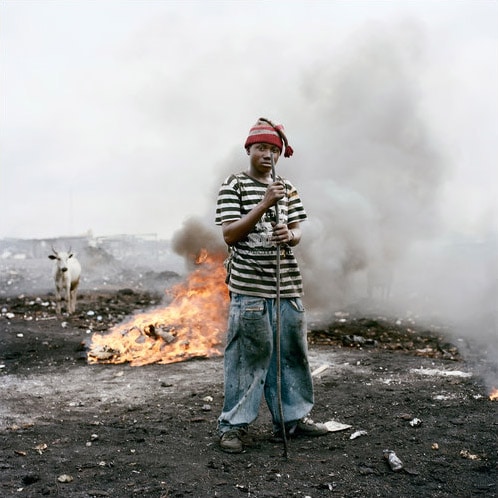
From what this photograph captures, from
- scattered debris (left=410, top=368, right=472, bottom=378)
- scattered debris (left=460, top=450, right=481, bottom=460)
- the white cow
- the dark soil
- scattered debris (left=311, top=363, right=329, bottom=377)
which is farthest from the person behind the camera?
the white cow

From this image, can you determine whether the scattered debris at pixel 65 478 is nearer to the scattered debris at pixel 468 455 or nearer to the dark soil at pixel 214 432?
the dark soil at pixel 214 432

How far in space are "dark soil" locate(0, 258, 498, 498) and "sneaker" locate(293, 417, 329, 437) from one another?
0.26 feet

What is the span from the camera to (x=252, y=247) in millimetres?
3666

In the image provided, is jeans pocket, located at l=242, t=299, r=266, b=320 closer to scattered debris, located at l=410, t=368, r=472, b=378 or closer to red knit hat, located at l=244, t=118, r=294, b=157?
red knit hat, located at l=244, t=118, r=294, b=157

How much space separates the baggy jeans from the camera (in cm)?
367

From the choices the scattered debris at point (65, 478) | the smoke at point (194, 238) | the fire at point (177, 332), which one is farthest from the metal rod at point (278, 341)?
the smoke at point (194, 238)

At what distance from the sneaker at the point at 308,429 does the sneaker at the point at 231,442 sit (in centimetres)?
52

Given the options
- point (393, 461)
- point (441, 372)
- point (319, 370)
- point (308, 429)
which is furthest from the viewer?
point (319, 370)

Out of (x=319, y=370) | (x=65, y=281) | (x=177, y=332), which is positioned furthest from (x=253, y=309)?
(x=65, y=281)

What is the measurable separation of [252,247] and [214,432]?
5.34 ft

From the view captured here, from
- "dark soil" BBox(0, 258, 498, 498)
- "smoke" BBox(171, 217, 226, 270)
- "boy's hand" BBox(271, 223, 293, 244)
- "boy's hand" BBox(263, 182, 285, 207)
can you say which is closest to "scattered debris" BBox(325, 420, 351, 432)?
"dark soil" BBox(0, 258, 498, 498)

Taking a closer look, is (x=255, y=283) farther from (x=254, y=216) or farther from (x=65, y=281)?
(x=65, y=281)

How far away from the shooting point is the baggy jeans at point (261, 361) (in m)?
3.67

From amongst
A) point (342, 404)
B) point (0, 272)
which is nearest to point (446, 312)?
point (342, 404)
